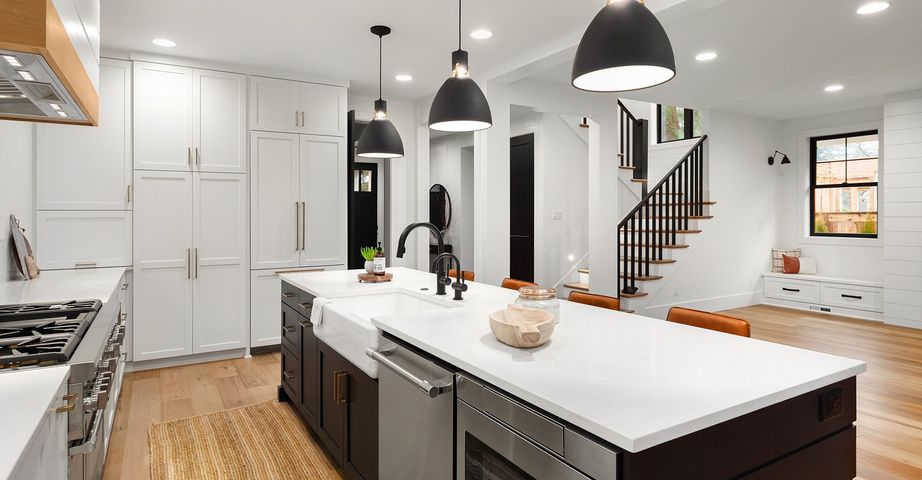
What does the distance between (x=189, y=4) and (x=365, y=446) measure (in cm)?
289

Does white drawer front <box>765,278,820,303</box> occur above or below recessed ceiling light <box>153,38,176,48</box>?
below

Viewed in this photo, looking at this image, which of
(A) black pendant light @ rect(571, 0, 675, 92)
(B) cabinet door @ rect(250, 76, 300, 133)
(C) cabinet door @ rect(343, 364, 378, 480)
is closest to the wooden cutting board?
(C) cabinet door @ rect(343, 364, 378, 480)

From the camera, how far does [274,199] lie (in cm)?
463

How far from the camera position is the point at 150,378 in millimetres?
3996

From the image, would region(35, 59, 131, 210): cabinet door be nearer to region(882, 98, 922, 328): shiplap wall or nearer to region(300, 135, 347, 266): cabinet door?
region(300, 135, 347, 266): cabinet door

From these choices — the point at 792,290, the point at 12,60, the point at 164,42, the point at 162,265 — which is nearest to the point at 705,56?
the point at 792,290

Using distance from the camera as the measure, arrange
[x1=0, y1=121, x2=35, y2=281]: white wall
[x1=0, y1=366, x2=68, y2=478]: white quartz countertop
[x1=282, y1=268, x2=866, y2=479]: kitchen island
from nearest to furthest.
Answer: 1. [x1=0, y1=366, x2=68, y2=478]: white quartz countertop
2. [x1=282, y1=268, x2=866, y2=479]: kitchen island
3. [x1=0, y1=121, x2=35, y2=281]: white wall

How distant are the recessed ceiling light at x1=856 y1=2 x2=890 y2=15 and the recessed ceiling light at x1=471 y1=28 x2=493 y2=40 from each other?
250cm

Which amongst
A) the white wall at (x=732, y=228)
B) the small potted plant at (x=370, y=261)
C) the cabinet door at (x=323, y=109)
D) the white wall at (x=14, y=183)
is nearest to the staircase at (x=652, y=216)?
the white wall at (x=732, y=228)

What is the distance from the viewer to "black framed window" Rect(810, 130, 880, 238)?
6.75 m

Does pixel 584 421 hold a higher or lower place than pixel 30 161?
lower

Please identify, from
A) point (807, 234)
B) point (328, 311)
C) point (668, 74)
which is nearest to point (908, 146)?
point (807, 234)

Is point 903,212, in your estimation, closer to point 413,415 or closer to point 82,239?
point 413,415

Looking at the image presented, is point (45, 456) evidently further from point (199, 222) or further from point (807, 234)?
point (807, 234)
